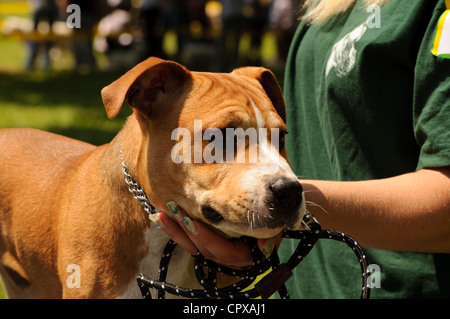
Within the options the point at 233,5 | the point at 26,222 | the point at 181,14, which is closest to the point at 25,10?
the point at 181,14

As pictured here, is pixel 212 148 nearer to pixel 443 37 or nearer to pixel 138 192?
pixel 138 192

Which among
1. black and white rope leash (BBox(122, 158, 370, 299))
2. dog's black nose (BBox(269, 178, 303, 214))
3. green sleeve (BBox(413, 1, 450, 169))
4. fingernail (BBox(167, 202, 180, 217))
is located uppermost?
green sleeve (BBox(413, 1, 450, 169))

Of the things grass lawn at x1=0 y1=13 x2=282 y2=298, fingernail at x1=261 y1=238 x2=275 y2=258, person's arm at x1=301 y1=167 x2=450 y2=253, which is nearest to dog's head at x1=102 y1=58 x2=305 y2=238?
fingernail at x1=261 y1=238 x2=275 y2=258

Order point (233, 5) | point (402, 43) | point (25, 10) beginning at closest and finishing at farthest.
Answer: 1. point (402, 43)
2. point (233, 5)
3. point (25, 10)

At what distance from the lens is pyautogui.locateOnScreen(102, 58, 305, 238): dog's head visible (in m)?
2.17

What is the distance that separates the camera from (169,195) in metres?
2.39

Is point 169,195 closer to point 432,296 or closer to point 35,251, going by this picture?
point 35,251

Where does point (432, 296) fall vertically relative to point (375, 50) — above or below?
below

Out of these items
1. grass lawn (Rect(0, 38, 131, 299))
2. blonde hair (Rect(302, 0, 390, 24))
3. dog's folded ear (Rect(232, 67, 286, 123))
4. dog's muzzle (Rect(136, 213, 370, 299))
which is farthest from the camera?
grass lawn (Rect(0, 38, 131, 299))

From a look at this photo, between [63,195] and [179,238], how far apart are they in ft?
2.71

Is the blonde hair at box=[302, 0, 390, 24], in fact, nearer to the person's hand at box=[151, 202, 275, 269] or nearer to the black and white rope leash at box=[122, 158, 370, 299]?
the black and white rope leash at box=[122, 158, 370, 299]

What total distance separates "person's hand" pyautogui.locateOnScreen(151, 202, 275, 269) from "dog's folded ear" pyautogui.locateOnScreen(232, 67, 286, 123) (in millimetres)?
737

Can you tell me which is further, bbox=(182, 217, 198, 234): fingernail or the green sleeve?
the green sleeve

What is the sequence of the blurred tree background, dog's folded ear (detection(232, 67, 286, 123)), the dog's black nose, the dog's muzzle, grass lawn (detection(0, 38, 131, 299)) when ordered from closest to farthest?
1. the dog's black nose
2. the dog's muzzle
3. dog's folded ear (detection(232, 67, 286, 123))
4. grass lawn (detection(0, 38, 131, 299))
5. the blurred tree background
